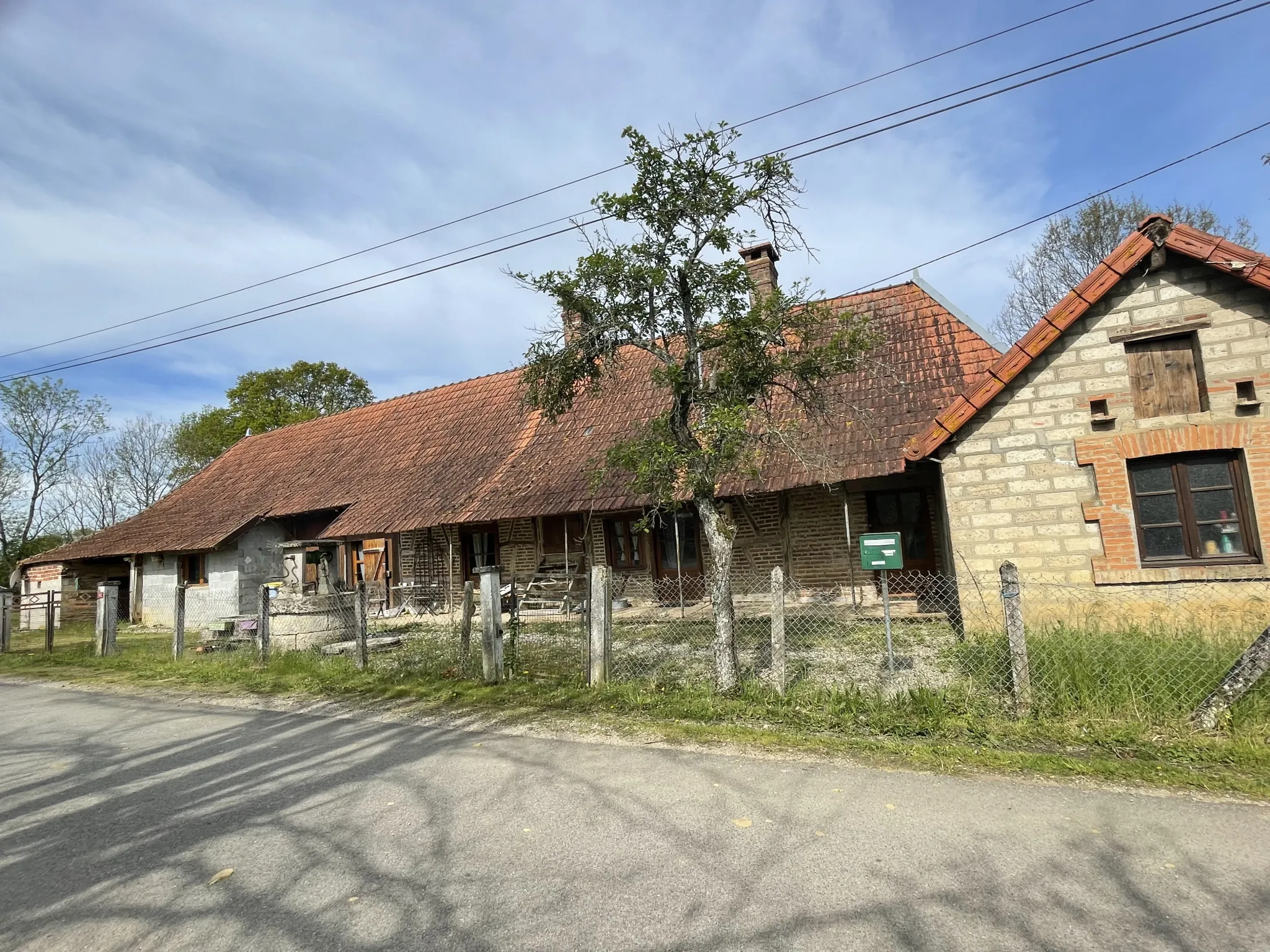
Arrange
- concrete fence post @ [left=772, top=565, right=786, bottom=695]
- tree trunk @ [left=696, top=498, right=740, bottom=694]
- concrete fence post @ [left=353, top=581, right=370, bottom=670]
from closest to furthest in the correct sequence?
concrete fence post @ [left=772, top=565, right=786, bottom=695] < tree trunk @ [left=696, top=498, right=740, bottom=694] < concrete fence post @ [left=353, top=581, right=370, bottom=670]

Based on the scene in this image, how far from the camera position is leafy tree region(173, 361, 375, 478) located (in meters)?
38.8

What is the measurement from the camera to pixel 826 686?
669 cm

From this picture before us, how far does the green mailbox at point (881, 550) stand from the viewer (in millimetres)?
7691

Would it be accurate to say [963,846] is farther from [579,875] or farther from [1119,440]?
[1119,440]

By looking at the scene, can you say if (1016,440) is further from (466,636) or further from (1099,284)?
(466,636)

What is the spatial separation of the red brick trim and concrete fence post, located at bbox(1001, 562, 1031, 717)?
3.50 m

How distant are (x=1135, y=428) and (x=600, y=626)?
6617 millimetres

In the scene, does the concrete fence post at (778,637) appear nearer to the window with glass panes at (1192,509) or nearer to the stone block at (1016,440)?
the stone block at (1016,440)

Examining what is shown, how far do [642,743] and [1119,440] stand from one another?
21.9ft

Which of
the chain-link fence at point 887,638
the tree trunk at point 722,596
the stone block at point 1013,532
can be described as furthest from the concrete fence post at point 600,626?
the stone block at point 1013,532

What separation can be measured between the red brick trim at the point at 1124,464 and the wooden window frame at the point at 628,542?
8.64 meters

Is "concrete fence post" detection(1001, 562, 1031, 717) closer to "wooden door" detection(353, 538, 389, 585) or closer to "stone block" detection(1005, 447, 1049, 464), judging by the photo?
"stone block" detection(1005, 447, 1049, 464)

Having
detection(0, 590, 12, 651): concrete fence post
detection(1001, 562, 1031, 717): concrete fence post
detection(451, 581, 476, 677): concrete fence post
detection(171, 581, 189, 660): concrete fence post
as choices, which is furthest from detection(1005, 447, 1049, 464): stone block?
detection(0, 590, 12, 651): concrete fence post

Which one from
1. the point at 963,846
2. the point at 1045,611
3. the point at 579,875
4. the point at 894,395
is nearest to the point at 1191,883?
the point at 963,846
